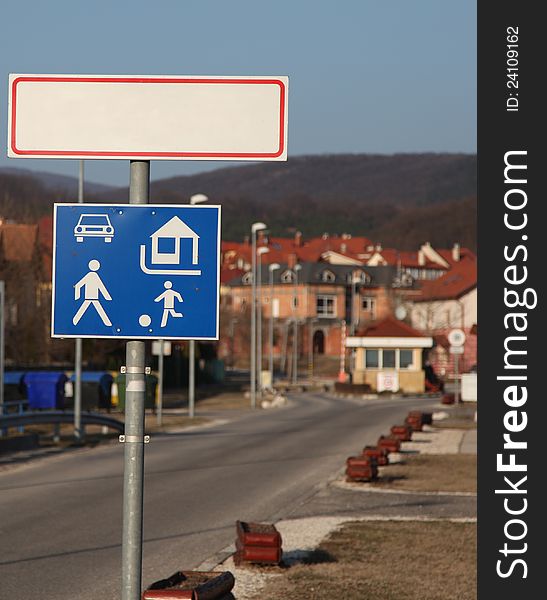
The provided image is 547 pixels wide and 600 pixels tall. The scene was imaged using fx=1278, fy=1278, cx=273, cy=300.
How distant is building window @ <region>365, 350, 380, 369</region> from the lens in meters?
70.3

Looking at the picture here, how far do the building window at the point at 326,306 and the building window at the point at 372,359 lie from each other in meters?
65.8

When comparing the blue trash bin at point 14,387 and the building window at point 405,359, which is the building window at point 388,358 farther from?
the blue trash bin at point 14,387

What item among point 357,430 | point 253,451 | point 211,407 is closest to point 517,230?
point 253,451

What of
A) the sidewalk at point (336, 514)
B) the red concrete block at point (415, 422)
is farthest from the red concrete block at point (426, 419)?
the sidewalk at point (336, 514)

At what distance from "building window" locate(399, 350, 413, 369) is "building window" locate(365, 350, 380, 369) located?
1278 mm

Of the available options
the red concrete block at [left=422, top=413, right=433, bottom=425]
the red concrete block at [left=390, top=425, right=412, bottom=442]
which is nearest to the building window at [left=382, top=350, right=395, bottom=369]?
the red concrete block at [left=422, top=413, right=433, bottom=425]

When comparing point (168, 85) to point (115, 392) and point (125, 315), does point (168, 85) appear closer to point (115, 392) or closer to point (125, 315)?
point (125, 315)

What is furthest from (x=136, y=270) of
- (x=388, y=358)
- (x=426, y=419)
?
(x=388, y=358)

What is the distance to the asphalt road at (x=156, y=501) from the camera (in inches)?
499

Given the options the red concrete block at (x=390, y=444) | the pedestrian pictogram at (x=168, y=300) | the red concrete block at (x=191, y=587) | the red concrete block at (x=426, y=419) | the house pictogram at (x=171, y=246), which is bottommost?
the red concrete block at (x=426, y=419)

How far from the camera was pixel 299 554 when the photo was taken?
13.7 m

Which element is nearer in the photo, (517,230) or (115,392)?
(517,230)

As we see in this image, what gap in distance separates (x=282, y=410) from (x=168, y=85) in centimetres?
4816

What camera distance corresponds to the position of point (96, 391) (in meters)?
48.4
